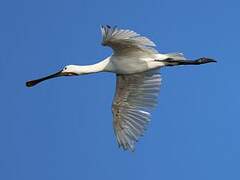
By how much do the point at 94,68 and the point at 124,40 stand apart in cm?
135

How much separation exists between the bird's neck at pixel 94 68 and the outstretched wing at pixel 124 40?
375mm

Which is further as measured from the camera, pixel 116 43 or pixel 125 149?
pixel 125 149

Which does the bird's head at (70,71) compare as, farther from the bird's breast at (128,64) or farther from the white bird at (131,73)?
the bird's breast at (128,64)

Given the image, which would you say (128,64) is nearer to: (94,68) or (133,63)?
(133,63)

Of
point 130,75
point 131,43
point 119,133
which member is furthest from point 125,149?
point 131,43

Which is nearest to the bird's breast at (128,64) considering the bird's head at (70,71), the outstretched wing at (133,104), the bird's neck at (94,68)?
the bird's neck at (94,68)

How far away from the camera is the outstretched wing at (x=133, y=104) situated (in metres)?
15.5

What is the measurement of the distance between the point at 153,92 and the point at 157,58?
162 centimetres

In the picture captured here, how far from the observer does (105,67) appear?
565 inches

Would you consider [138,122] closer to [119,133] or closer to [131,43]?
[119,133]

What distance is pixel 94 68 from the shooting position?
14578 mm

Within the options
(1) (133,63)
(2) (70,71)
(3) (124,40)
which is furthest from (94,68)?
(3) (124,40)

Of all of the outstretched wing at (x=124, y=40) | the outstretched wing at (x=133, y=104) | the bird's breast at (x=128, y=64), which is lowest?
the outstretched wing at (x=133, y=104)

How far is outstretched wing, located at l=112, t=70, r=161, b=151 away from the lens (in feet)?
51.0
